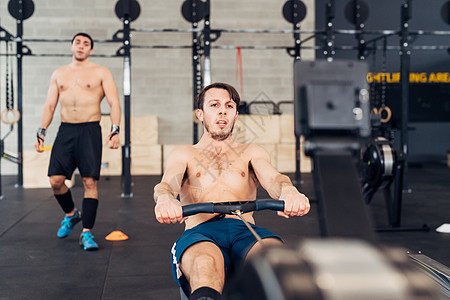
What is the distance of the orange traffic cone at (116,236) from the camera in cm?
342

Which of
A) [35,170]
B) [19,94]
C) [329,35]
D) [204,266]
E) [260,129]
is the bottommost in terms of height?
[35,170]

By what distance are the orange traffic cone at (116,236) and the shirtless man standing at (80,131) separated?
24cm

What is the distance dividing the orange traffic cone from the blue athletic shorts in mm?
1981

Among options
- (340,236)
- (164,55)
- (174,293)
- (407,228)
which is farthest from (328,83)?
(164,55)

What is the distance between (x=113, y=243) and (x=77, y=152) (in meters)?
0.68

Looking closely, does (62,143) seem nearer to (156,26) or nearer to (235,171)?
(235,171)

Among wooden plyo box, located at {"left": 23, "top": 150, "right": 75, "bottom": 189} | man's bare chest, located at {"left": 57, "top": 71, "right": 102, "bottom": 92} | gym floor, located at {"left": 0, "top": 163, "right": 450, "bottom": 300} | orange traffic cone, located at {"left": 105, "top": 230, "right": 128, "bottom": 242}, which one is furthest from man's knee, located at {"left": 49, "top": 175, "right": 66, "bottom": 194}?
wooden plyo box, located at {"left": 23, "top": 150, "right": 75, "bottom": 189}

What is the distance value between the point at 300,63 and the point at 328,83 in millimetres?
55

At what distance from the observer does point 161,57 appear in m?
8.19

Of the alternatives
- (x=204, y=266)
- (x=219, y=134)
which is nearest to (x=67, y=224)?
(x=219, y=134)

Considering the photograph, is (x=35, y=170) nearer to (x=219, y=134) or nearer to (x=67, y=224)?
(x=67, y=224)

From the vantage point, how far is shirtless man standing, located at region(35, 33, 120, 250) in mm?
3207

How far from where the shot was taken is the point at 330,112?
0.72 metres

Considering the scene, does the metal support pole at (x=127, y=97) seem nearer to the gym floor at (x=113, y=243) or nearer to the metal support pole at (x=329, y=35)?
the gym floor at (x=113, y=243)
